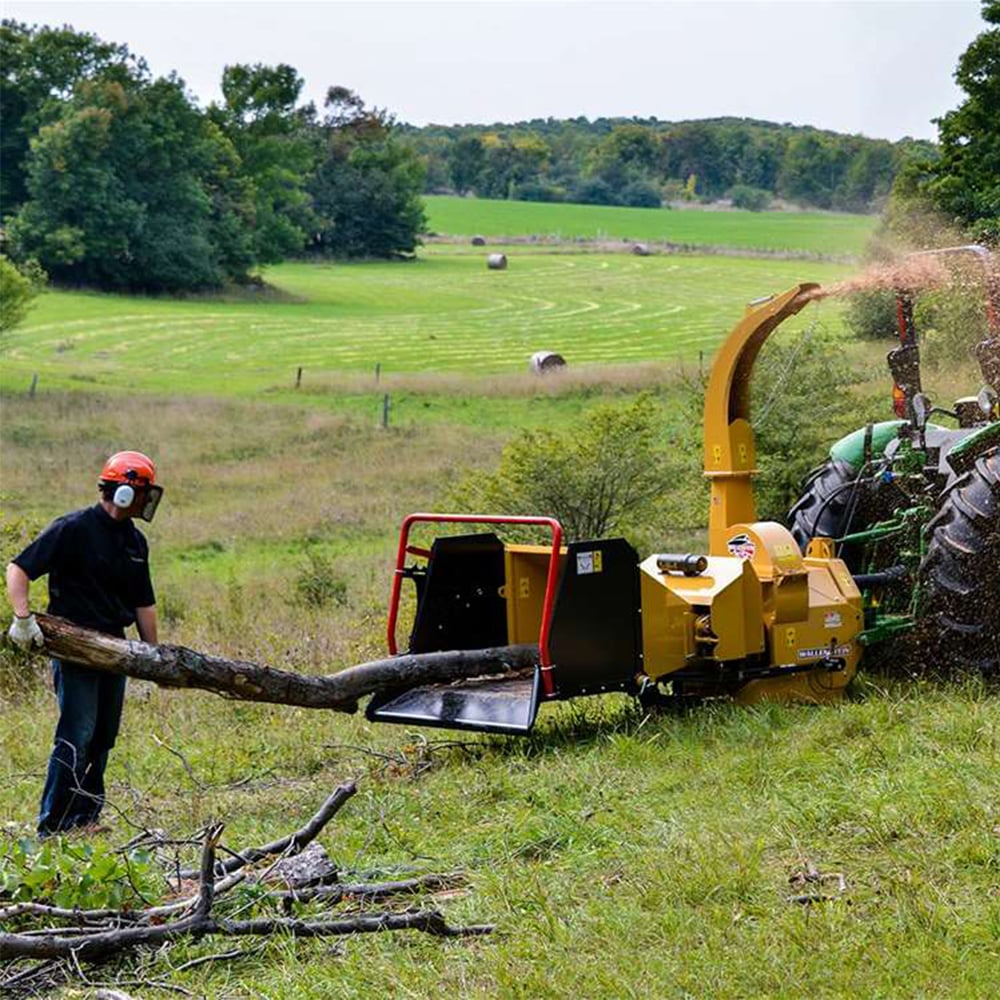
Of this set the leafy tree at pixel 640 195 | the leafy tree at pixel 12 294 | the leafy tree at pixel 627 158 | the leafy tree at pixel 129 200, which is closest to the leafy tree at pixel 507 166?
the leafy tree at pixel 627 158

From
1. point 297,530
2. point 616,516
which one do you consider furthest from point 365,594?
point 297,530

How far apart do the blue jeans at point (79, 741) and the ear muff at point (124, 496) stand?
83 cm

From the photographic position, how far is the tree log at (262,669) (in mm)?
7398

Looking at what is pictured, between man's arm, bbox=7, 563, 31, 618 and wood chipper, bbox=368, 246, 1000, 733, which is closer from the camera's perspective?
man's arm, bbox=7, 563, 31, 618

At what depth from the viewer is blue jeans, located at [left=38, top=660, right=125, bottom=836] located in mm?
7836

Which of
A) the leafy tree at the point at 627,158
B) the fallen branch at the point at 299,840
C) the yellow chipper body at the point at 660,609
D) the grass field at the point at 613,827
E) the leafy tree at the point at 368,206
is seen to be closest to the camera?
the grass field at the point at 613,827

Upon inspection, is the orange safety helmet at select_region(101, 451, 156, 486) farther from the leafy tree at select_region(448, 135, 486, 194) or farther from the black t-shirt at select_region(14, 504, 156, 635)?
the leafy tree at select_region(448, 135, 486, 194)

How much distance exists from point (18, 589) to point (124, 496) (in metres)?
0.71

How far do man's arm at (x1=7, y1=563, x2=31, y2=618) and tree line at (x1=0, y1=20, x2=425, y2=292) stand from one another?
6226cm

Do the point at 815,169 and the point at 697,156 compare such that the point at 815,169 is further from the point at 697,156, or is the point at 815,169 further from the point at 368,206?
the point at 697,156

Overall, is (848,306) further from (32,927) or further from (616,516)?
(32,927)

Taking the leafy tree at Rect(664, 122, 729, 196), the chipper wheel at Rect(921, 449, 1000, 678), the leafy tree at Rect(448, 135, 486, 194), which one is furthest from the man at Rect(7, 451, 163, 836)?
the leafy tree at Rect(448, 135, 486, 194)

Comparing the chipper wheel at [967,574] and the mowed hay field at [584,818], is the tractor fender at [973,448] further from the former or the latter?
the mowed hay field at [584,818]

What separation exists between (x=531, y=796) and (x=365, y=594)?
409 inches
